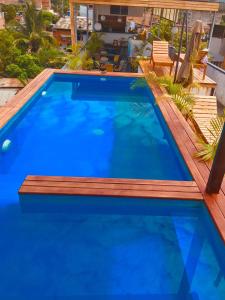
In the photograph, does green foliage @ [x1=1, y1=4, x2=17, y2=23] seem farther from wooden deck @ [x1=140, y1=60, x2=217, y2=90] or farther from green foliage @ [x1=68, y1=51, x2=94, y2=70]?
wooden deck @ [x1=140, y1=60, x2=217, y2=90]

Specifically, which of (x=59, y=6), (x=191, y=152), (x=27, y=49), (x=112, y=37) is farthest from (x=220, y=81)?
(x=59, y=6)

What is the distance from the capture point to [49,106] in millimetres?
8719

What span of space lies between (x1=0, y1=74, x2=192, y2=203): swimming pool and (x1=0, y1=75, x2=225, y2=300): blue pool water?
36 millimetres

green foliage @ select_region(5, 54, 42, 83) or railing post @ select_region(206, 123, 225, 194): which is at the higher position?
railing post @ select_region(206, 123, 225, 194)

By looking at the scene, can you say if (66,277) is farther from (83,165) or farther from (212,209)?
(83,165)

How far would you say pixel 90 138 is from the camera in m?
7.05

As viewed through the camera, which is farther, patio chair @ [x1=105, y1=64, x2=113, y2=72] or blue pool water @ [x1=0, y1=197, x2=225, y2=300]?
patio chair @ [x1=105, y1=64, x2=113, y2=72]

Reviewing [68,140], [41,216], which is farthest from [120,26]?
[41,216]

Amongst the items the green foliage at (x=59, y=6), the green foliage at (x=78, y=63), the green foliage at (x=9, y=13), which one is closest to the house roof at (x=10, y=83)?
the green foliage at (x=78, y=63)

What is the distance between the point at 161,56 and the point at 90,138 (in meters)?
5.67

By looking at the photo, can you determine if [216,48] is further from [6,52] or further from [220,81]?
[6,52]

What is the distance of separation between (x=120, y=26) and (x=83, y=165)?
16329 mm

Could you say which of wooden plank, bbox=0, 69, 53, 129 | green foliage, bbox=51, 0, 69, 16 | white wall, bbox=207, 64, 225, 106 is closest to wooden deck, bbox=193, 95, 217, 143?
wooden plank, bbox=0, 69, 53, 129

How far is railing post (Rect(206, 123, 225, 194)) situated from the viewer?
12.3ft
